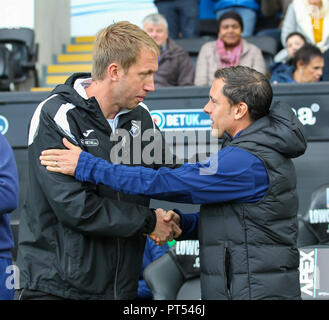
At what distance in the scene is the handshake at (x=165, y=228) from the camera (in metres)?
2.62

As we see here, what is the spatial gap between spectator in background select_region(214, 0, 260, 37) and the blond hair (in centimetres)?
488

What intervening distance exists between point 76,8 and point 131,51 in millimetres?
6855

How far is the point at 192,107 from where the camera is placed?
14.9ft

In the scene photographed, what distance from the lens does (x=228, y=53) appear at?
19.6 ft

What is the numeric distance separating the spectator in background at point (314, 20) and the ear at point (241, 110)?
13.7ft

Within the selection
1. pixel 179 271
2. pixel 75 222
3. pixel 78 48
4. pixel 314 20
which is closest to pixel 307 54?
pixel 314 20

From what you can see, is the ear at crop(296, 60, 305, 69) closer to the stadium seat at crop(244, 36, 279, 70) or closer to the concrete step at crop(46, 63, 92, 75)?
the stadium seat at crop(244, 36, 279, 70)

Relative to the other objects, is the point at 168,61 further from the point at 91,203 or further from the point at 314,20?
the point at 91,203

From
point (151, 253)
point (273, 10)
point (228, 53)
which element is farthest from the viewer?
point (273, 10)

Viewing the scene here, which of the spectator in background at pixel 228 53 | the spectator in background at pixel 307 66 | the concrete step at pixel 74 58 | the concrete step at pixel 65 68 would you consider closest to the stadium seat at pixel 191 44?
the spectator in background at pixel 228 53

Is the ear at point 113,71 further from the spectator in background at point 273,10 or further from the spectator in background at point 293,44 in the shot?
the spectator in background at point 273,10

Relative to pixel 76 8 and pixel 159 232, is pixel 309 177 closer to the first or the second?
pixel 159 232

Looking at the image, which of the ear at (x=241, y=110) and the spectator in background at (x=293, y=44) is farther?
the spectator in background at (x=293, y=44)

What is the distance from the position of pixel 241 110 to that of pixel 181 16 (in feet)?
16.3
